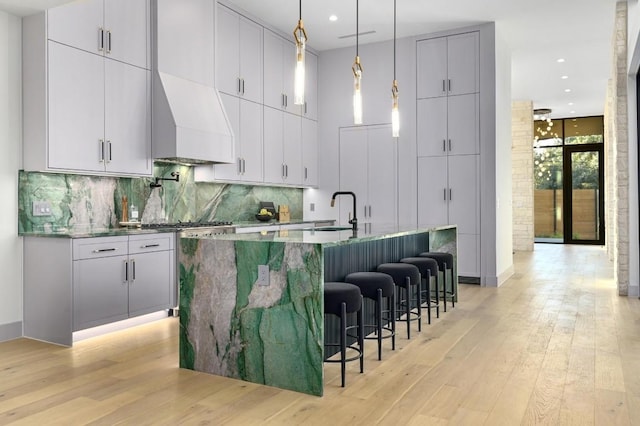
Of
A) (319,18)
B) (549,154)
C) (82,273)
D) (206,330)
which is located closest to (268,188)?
(319,18)

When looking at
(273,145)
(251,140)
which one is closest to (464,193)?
(273,145)

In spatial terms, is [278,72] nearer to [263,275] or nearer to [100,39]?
[100,39]

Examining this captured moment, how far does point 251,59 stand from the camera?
20.6 ft

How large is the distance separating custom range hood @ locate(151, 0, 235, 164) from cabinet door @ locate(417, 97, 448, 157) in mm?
2697

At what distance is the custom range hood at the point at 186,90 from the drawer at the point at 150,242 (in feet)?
2.49

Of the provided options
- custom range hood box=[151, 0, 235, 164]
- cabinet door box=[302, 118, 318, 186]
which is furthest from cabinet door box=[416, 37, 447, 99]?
custom range hood box=[151, 0, 235, 164]

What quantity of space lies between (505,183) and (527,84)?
353cm

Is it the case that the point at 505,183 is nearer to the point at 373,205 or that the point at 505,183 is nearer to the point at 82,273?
the point at 373,205

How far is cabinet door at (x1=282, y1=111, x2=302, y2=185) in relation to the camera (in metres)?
6.99

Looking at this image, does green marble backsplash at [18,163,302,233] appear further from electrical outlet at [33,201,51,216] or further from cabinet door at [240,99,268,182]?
cabinet door at [240,99,268,182]

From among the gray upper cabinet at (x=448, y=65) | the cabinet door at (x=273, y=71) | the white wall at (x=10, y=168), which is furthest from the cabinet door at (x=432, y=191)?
the white wall at (x=10, y=168)

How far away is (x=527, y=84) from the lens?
9797 mm

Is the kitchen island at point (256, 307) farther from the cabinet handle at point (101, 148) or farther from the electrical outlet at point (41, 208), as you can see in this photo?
the electrical outlet at point (41, 208)

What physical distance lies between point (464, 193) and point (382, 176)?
1153 millimetres
